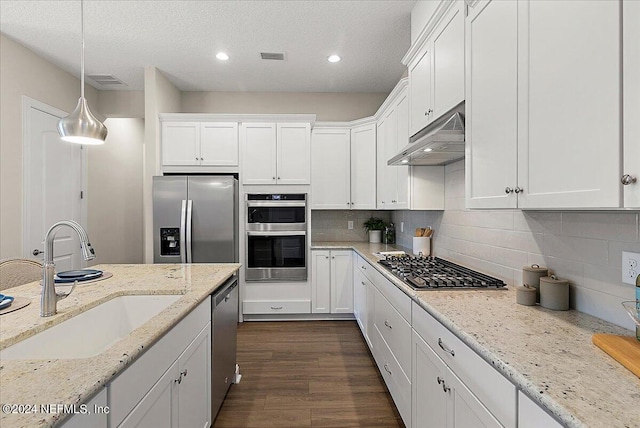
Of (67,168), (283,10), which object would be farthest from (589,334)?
(67,168)

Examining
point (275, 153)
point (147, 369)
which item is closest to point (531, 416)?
point (147, 369)

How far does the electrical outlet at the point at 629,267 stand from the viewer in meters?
1.13

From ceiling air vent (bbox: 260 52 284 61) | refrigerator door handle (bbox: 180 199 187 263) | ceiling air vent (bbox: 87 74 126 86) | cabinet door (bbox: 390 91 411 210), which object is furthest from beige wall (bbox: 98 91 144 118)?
cabinet door (bbox: 390 91 411 210)

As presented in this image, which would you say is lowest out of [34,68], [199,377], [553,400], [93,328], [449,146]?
[199,377]

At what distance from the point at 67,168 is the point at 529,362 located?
4.77m

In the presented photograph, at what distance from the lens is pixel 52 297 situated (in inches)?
52.8

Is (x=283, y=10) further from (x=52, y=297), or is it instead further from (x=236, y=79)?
(x=52, y=297)

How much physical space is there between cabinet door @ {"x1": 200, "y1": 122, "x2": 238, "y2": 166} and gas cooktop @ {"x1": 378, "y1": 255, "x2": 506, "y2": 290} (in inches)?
92.0

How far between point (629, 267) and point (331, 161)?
3313 mm

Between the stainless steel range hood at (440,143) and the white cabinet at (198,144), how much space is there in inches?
83.5

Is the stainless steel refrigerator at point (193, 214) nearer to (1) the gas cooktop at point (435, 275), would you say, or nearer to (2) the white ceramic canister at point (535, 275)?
(1) the gas cooktop at point (435, 275)

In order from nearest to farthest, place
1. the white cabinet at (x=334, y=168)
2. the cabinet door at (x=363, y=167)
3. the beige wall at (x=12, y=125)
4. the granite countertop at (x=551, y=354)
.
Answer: the granite countertop at (x=551, y=354) < the beige wall at (x=12, y=125) < the cabinet door at (x=363, y=167) < the white cabinet at (x=334, y=168)

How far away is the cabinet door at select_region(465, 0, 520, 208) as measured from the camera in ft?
4.34

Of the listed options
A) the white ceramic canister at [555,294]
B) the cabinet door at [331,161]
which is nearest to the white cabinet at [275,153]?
the cabinet door at [331,161]
